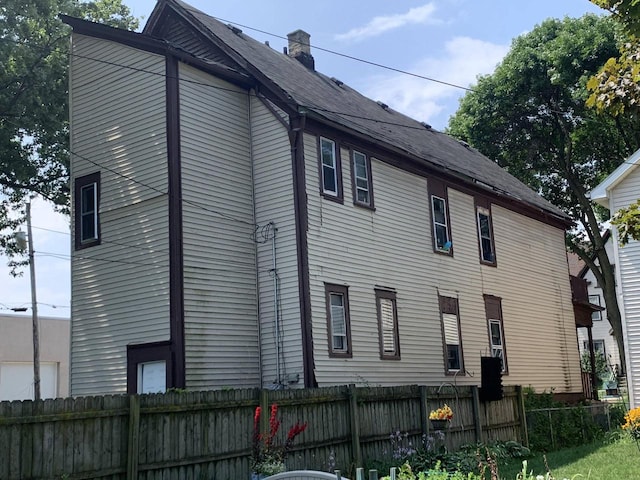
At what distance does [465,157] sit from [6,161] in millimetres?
16405

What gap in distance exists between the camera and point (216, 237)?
55.4 feet

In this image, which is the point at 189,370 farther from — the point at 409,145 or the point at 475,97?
the point at 475,97

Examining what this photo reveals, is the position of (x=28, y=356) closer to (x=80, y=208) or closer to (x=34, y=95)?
(x=34, y=95)

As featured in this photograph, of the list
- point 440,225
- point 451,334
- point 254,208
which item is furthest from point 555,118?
point 254,208

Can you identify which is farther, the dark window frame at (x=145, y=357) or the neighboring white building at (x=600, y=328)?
the neighboring white building at (x=600, y=328)

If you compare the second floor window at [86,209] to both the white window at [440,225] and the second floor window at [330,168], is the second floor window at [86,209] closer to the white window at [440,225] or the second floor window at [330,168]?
the second floor window at [330,168]

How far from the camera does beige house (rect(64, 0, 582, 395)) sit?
53.5ft

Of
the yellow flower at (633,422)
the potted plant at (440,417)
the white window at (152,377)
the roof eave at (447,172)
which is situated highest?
the roof eave at (447,172)

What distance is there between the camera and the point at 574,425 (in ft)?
64.9

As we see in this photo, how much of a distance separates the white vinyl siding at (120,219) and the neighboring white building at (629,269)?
12.3 m

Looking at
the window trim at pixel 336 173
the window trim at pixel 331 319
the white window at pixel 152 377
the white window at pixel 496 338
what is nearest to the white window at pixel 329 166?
the window trim at pixel 336 173

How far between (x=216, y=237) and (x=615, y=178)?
37.6 ft

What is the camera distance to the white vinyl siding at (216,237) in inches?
631

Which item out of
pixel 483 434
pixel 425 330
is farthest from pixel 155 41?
pixel 483 434
